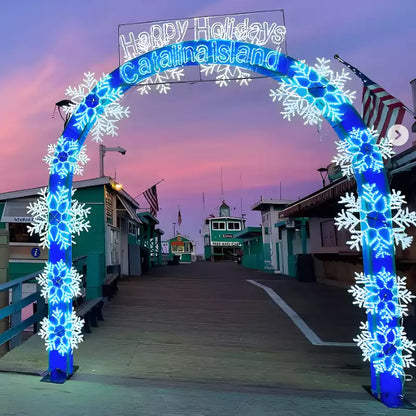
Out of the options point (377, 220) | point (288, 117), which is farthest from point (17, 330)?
point (377, 220)

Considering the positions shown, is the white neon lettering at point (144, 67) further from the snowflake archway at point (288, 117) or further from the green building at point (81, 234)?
the green building at point (81, 234)

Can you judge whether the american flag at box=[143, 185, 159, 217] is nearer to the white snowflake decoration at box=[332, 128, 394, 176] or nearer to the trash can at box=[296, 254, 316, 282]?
the trash can at box=[296, 254, 316, 282]

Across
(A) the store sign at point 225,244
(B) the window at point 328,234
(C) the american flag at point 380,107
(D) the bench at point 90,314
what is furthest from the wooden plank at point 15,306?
(A) the store sign at point 225,244

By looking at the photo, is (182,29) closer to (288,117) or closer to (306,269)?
(288,117)

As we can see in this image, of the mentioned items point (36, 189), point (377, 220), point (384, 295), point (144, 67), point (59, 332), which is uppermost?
point (36, 189)

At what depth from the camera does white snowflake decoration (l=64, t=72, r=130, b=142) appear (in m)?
4.80

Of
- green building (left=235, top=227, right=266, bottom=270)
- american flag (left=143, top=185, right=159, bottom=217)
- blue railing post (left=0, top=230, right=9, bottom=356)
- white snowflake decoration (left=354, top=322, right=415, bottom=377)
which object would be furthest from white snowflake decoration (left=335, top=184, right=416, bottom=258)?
green building (left=235, top=227, right=266, bottom=270)

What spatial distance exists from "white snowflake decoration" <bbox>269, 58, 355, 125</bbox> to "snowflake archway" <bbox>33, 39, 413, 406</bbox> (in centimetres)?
1

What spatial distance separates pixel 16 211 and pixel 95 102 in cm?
1285

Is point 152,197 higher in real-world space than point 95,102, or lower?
higher

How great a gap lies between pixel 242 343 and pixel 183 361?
1420 mm

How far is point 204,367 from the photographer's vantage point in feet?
17.7

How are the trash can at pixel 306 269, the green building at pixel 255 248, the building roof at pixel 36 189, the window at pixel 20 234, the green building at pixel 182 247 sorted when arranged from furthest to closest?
the green building at pixel 182 247
the green building at pixel 255 248
the trash can at pixel 306 269
the window at pixel 20 234
the building roof at pixel 36 189

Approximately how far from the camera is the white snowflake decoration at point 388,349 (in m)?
4.12
